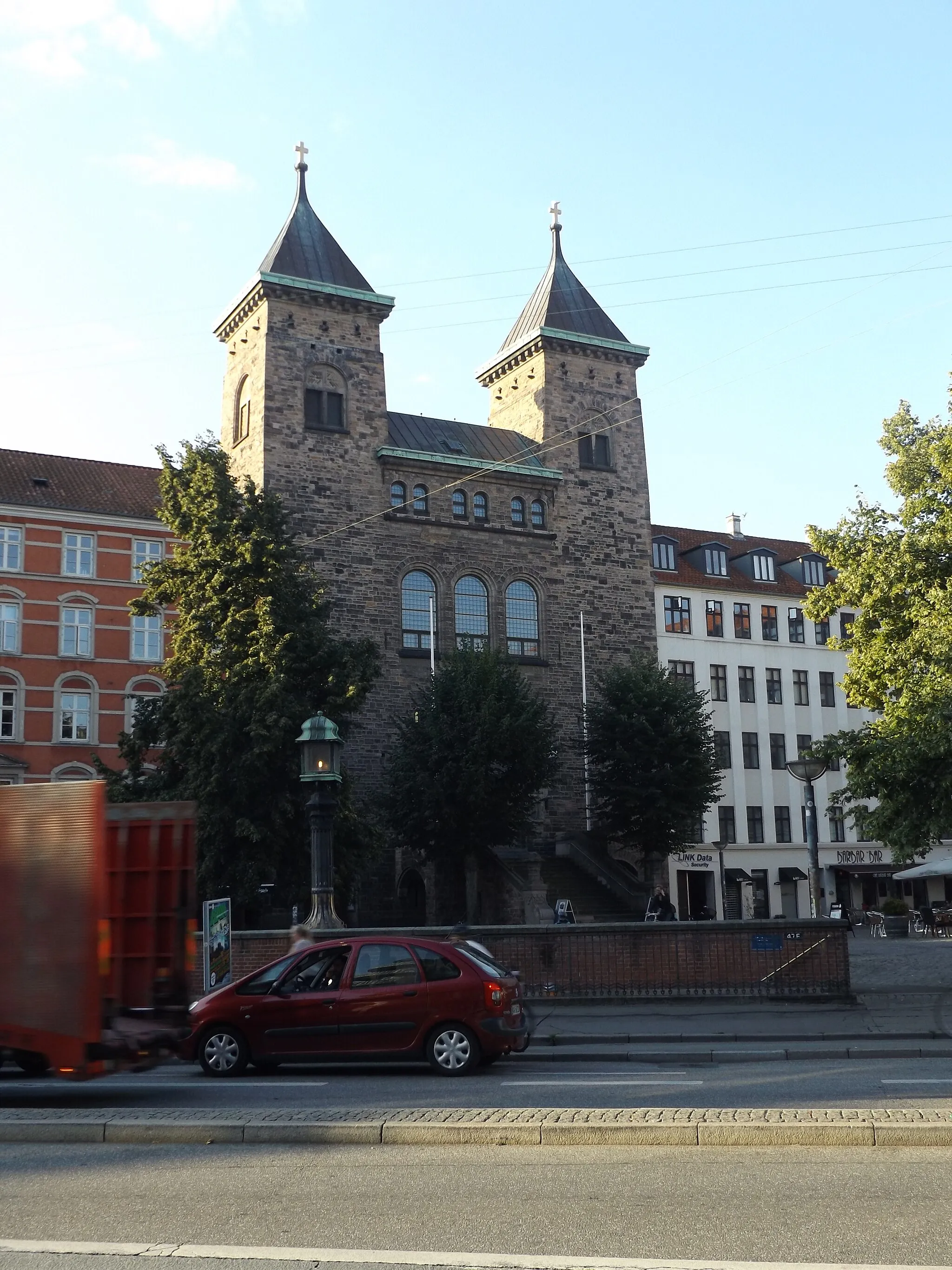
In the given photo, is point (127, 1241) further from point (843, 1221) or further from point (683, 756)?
point (683, 756)

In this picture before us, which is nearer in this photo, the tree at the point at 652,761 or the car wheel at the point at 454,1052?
the car wheel at the point at 454,1052

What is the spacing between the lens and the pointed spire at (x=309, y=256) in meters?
46.5

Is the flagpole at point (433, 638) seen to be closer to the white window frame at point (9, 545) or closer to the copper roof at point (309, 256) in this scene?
the copper roof at point (309, 256)

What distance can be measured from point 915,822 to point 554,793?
2390 centimetres

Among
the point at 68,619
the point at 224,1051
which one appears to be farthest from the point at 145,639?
the point at 224,1051

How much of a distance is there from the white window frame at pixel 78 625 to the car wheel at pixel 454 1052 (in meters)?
32.6

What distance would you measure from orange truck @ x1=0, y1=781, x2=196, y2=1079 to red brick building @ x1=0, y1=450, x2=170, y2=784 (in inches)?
1196

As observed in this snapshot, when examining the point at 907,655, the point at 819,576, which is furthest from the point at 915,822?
the point at 819,576

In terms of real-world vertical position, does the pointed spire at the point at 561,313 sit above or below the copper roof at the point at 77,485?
above

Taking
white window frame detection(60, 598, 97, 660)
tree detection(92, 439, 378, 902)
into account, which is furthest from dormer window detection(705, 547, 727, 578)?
white window frame detection(60, 598, 97, 660)

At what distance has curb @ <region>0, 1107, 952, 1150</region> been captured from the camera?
8383mm

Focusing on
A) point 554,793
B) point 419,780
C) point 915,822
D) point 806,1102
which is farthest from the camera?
point 554,793

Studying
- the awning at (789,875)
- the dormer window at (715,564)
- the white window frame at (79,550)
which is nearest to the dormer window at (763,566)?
the dormer window at (715,564)

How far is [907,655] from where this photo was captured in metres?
23.8
